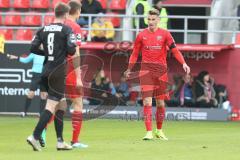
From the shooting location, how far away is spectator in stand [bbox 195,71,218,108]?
77.3ft

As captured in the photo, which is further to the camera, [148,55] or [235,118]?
[235,118]

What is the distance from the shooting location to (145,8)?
2516 centimetres

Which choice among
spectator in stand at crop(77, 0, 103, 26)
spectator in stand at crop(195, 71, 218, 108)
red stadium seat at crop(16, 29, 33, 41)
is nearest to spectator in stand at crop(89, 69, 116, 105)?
spectator in stand at crop(77, 0, 103, 26)

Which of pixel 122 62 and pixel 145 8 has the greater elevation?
pixel 145 8

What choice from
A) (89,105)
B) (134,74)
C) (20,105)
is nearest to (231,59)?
(134,74)

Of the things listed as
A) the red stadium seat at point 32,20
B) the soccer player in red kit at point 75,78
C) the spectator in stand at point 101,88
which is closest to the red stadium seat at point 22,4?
the red stadium seat at point 32,20

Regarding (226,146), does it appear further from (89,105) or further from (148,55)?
(89,105)

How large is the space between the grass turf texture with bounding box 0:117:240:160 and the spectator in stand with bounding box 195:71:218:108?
3.62 metres

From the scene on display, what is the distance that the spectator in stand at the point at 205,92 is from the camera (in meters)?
23.6

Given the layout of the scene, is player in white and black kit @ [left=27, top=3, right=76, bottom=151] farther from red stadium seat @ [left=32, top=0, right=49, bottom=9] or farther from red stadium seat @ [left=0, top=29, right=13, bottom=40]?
red stadium seat @ [left=32, top=0, right=49, bottom=9]

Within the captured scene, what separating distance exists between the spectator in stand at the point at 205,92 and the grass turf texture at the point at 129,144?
3.62 m

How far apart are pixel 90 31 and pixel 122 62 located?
1.54 metres

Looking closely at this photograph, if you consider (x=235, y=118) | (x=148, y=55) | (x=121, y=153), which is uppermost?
(x=148, y=55)

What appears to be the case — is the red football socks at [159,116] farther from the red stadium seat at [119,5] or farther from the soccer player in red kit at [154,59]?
the red stadium seat at [119,5]
